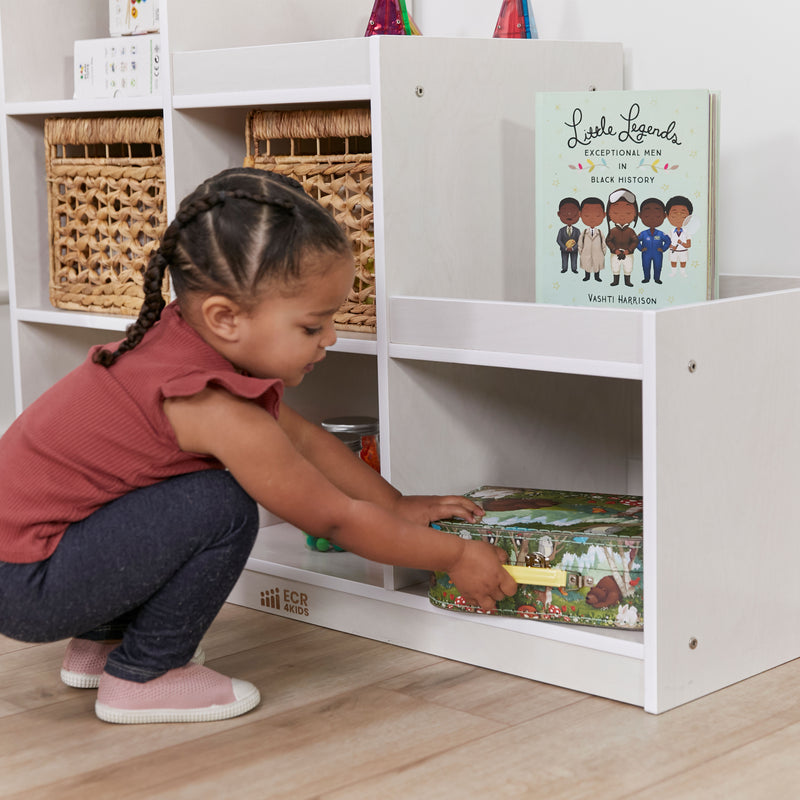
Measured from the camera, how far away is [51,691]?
1.26 metres

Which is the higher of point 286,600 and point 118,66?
point 118,66

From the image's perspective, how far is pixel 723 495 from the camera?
3.84ft

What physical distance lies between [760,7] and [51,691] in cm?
114

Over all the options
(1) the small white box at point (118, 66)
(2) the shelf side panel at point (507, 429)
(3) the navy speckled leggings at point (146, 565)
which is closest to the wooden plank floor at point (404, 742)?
(3) the navy speckled leggings at point (146, 565)

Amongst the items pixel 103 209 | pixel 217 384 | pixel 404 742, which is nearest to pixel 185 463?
pixel 217 384

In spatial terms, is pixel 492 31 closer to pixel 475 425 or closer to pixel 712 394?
pixel 475 425

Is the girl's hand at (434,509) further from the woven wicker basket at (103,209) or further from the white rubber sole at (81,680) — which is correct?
the woven wicker basket at (103,209)

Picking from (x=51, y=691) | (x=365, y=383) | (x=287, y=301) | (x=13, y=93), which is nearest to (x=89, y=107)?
(x=13, y=93)

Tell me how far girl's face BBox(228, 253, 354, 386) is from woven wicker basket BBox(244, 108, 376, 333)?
8.7 inches

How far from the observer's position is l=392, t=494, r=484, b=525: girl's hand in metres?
1.28

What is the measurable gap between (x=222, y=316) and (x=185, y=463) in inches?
5.7

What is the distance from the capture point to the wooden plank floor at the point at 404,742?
1.00m

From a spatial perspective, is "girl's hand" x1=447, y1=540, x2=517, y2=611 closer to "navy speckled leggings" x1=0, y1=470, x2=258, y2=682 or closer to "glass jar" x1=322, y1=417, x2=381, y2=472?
"navy speckled leggings" x1=0, y1=470, x2=258, y2=682

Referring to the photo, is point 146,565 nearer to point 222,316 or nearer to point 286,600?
point 222,316
